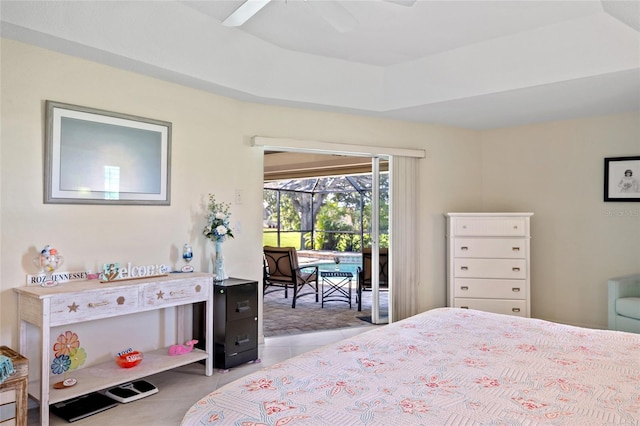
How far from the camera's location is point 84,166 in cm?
287

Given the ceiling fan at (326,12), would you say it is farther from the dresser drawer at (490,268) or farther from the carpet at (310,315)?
the carpet at (310,315)

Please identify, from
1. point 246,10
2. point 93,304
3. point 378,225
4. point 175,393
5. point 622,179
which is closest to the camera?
point 246,10

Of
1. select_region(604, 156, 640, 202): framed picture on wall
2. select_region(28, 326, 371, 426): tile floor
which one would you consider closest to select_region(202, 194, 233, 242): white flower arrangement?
select_region(28, 326, 371, 426): tile floor

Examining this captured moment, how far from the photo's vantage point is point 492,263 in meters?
4.36

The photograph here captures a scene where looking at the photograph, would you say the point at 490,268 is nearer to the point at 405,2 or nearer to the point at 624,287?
the point at 624,287

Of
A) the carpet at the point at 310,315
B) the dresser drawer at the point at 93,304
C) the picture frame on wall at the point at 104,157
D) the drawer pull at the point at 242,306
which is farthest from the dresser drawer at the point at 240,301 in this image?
the carpet at the point at 310,315

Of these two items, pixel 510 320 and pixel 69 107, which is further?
pixel 69 107

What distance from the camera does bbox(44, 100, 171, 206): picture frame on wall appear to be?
274cm

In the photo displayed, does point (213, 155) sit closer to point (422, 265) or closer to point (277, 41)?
point (277, 41)

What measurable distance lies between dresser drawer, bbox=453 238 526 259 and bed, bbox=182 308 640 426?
7.22ft

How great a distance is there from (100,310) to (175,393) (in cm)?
78

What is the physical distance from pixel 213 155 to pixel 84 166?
108cm

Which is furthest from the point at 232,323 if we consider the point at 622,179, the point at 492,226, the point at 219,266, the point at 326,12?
the point at 622,179

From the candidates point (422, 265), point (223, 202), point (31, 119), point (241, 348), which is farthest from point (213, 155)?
point (422, 265)
